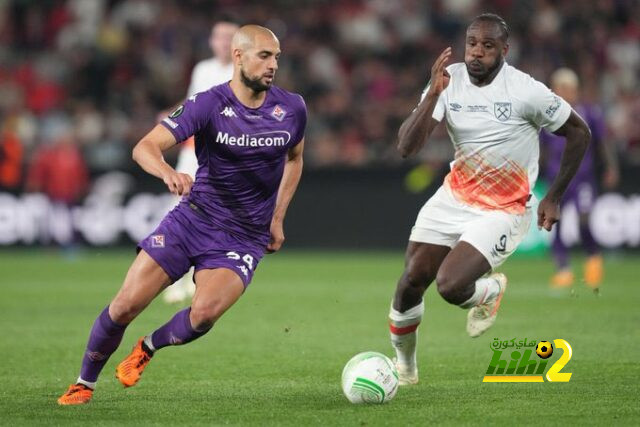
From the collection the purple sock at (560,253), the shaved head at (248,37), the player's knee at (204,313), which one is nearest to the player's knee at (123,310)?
the player's knee at (204,313)

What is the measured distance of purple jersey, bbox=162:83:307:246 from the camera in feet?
24.3

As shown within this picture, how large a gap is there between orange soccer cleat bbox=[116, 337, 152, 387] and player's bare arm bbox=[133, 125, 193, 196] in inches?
45.4

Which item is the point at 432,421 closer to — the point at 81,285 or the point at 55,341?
the point at 55,341

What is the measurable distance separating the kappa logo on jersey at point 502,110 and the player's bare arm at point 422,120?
413 millimetres

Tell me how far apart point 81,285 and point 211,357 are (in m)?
6.47

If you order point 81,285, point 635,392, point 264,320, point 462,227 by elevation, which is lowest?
point 81,285

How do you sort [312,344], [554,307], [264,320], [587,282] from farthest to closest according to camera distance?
1. [587,282]
2. [554,307]
3. [264,320]
4. [312,344]

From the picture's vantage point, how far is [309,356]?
951 centimetres

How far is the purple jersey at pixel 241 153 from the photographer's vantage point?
7402 mm

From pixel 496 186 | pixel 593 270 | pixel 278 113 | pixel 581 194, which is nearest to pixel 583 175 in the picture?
pixel 581 194

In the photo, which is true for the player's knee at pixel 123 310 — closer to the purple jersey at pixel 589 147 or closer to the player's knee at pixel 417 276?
the player's knee at pixel 417 276

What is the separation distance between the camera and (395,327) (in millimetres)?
8070

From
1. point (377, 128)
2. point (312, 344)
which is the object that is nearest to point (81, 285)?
point (312, 344)

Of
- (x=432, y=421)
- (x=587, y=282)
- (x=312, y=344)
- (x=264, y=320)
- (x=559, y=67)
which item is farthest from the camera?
(x=559, y=67)
